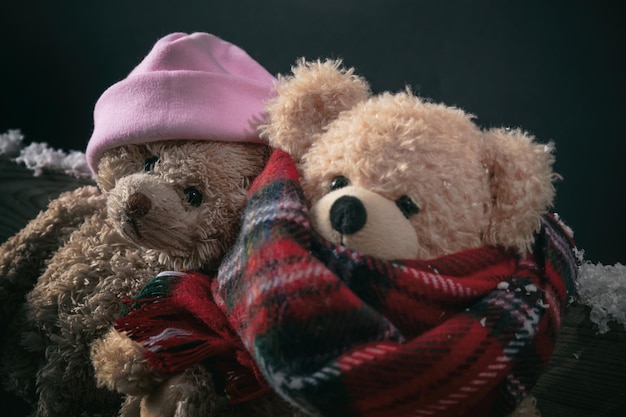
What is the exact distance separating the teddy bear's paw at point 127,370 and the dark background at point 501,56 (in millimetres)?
606

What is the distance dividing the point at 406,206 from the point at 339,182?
0.07m

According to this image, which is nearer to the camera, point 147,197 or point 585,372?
point 147,197

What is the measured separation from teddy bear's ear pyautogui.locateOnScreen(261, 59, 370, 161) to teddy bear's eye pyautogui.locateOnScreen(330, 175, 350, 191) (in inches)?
2.7

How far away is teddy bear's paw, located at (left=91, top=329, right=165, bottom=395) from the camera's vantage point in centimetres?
50

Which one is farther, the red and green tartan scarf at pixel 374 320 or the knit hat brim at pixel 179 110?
the knit hat brim at pixel 179 110

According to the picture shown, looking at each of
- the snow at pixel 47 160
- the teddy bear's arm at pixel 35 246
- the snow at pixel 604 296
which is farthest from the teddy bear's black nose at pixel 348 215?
the snow at pixel 47 160

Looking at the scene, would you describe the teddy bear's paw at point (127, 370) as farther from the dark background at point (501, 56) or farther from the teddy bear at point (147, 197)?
the dark background at point (501, 56)

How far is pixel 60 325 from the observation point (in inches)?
26.0

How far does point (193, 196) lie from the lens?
0.56 meters

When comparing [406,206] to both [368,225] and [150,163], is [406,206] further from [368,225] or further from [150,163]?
[150,163]

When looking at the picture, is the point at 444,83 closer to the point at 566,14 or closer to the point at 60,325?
the point at 566,14

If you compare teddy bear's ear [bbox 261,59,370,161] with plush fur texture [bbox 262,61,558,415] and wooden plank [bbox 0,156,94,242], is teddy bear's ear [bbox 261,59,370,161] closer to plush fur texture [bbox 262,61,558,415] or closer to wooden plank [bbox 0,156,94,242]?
plush fur texture [bbox 262,61,558,415]

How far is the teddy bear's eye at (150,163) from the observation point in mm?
572

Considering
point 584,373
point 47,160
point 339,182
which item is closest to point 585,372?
point 584,373
